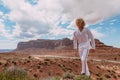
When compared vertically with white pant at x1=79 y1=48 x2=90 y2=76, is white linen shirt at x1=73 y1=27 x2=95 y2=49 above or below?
above

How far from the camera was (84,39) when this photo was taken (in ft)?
30.5

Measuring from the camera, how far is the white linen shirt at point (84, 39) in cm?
923

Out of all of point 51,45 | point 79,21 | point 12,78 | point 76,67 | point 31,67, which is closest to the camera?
point 12,78

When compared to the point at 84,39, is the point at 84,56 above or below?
below

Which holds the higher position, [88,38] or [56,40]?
[56,40]

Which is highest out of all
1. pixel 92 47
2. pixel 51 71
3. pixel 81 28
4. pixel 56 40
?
pixel 56 40

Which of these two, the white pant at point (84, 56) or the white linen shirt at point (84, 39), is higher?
the white linen shirt at point (84, 39)

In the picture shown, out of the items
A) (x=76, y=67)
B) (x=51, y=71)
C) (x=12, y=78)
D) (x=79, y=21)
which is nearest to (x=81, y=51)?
(x=79, y=21)

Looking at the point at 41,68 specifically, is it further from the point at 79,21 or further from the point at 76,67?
the point at 79,21

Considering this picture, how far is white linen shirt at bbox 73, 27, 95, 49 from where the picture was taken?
9.23 meters

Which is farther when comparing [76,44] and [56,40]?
[56,40]

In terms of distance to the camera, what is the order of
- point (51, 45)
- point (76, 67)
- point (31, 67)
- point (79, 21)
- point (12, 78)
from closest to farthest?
point (12, 78)
point (79, 21)
point (31, 67)
point (76, 67)
point (51, 45)

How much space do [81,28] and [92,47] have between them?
30.6 inches

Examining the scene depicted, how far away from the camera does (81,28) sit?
9.23 metres
